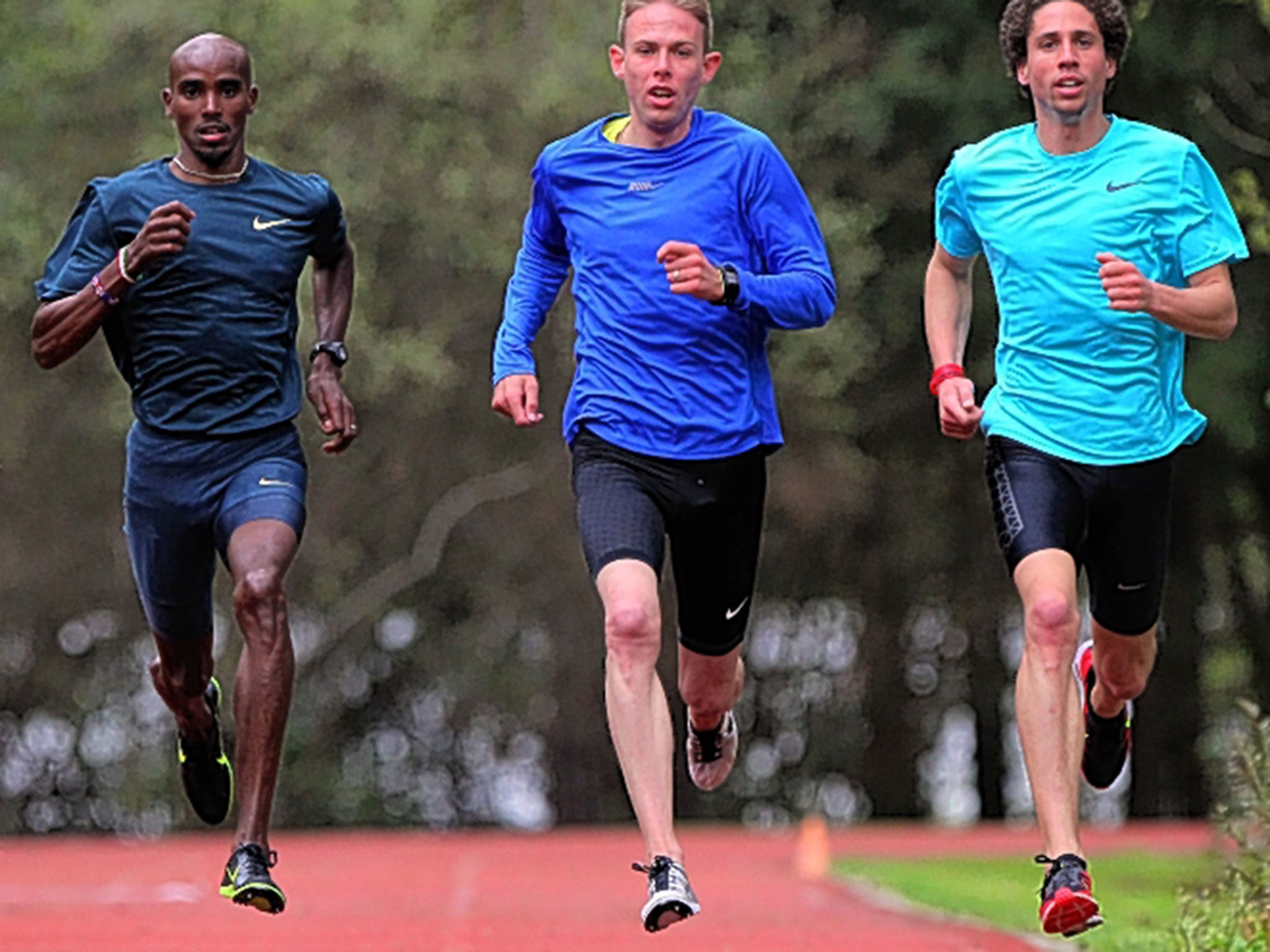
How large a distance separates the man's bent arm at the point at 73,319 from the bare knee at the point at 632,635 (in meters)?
1.97

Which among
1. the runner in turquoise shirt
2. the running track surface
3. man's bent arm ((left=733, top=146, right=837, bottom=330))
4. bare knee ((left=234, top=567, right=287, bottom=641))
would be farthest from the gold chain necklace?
the running track surface

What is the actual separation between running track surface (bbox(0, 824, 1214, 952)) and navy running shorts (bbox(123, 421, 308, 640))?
4.99m

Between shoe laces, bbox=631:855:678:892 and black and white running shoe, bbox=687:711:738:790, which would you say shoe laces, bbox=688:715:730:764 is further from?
shoe laces, bbox=631:855:678:892

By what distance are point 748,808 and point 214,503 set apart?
26744 mm

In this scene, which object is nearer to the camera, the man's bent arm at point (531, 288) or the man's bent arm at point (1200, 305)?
the man's bent arm at point (1200, 305)

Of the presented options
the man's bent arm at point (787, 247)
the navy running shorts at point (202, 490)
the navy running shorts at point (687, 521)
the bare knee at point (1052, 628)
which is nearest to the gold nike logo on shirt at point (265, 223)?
the navy running shorts at point (202, 490)

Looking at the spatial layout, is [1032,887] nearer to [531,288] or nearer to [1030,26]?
[531,288]

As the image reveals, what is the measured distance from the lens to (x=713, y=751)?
10914 mm

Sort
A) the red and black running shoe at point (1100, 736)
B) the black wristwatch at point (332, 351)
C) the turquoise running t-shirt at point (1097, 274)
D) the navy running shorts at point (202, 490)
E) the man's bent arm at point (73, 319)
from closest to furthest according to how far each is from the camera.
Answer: the turquoise running t-shirt at point (1097, 274), the man's bent arm at point (73, 319), the navy running shorts at point (202, 490), the black wristwatch at point (332, 351), the red and black running shoe at point (1100, 736)

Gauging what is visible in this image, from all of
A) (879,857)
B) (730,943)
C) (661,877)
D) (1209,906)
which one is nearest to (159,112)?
(879,857)

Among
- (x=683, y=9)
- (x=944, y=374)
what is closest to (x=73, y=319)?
(x=683, y=9)

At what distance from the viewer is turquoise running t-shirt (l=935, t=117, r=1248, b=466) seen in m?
9.13

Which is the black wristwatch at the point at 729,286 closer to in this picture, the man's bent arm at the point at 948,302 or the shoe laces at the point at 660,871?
the man's bent arm at the point at 948,302

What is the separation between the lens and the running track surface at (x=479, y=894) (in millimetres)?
15883
